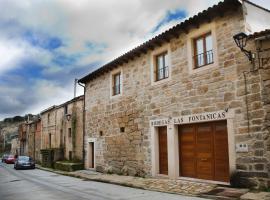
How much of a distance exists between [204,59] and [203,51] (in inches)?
12.6

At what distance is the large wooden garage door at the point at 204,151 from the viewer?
10.4m

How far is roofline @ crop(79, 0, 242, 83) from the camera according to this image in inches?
394

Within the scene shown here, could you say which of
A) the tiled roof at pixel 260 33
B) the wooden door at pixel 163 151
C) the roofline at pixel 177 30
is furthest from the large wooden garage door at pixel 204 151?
the roofline at pixel 177 30

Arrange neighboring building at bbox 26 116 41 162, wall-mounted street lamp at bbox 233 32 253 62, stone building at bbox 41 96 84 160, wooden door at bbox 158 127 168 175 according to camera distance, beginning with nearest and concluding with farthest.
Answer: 1. wall-mounted street lamp at bbox 233 32 253 62
2. wooden door at bbox 158 127 168 175
3. stone building at bbox 41 96 84 160
4. neighboring building at bbox 26 116 41 162

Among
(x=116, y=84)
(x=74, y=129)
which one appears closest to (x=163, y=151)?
(x=116, y=84)

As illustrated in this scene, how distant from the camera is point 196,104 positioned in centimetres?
1117

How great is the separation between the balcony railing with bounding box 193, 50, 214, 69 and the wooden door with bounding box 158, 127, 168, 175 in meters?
3.10

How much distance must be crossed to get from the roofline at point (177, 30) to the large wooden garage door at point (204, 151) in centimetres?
359

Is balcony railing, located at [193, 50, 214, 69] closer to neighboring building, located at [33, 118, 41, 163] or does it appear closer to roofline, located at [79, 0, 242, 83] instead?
roofline, located at [79, 0, 242, 83]

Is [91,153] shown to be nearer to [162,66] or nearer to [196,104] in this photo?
[162,66]

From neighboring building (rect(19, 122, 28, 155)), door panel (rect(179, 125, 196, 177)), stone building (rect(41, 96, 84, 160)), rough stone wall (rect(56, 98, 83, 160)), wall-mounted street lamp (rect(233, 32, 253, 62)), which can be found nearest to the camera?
wall-mounted street lamp (rect(233, 32, 253, 62))

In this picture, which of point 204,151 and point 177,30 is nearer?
point 204,151

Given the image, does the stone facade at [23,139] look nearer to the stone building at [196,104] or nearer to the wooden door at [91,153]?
the wooden door at [91,153]

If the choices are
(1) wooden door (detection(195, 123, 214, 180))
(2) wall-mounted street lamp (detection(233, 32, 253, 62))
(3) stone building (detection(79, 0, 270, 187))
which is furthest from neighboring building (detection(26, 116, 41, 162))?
(2) wall-mounted street lamp (detection(233, 32, 253, 62))
